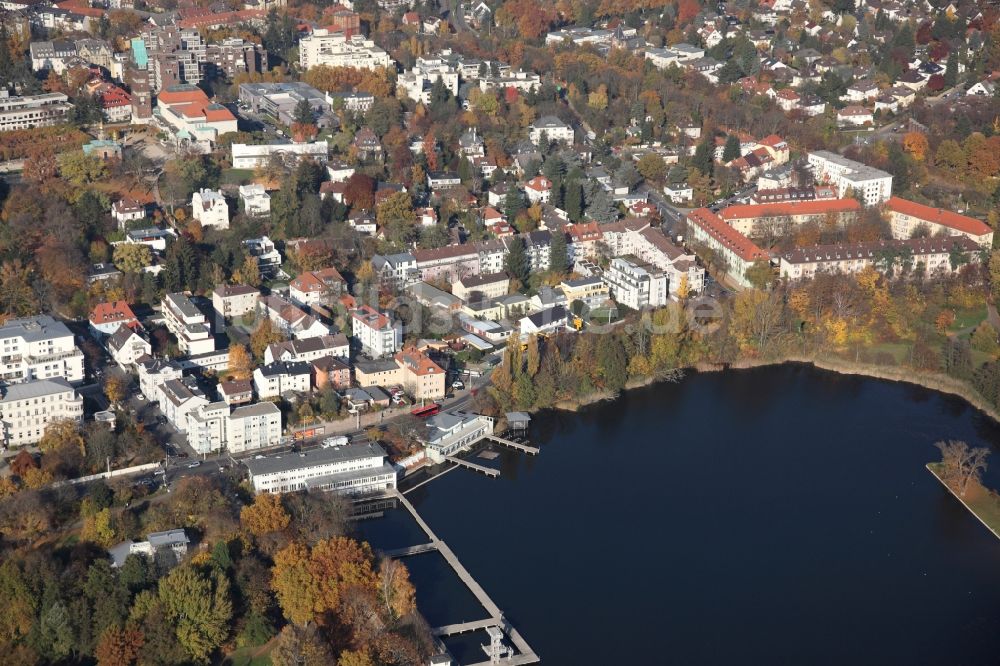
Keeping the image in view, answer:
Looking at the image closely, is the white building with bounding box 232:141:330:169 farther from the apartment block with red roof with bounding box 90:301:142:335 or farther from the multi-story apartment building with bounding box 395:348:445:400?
the multi-story apartment building with bounding box 395:348:445:400

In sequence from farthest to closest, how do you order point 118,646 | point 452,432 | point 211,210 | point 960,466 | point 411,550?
point 211,210 < point 452,432 < point 960,466 < point 411,550 < point 118,646

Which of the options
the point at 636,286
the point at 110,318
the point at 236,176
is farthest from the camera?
the point at 236,176

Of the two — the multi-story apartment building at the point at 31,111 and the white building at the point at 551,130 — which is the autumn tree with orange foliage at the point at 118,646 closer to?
the multi-story apartment building at the point at 31,111

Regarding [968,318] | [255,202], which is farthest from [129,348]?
[968,318]

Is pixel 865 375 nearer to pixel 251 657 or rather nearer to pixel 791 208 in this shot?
pixel 791 208

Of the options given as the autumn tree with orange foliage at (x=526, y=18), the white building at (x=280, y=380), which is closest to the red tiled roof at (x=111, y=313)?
the white building at (x=280, y=380)

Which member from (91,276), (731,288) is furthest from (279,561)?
(731,288)

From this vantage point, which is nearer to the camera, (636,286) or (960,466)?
(960,466)

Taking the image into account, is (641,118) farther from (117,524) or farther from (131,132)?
(117,524)
